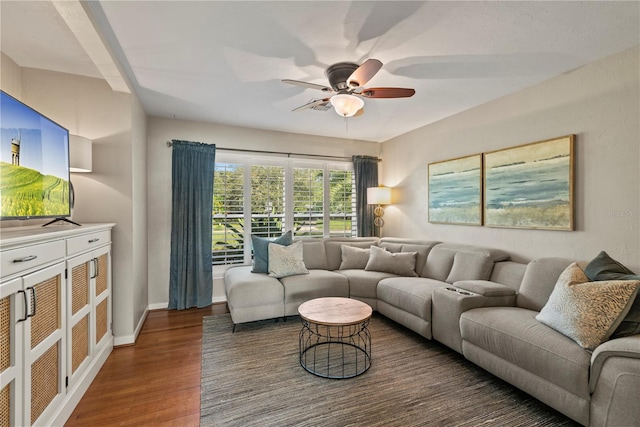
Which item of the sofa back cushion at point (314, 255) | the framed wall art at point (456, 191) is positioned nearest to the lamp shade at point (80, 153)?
the sofa back cushion at point (314, 255)

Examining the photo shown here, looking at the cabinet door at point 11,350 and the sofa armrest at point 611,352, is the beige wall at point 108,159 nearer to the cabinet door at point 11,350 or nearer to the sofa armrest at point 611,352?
the cabinet door at point 11,350

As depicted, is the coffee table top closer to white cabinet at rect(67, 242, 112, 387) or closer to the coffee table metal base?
the coffee table metal base

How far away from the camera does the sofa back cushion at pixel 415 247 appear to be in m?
3.79

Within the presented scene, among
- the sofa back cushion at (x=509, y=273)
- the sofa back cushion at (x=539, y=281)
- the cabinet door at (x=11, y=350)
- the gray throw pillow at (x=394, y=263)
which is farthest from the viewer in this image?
the gray throw pillow at (x=394, y=263)

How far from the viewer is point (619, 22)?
6.18 ft

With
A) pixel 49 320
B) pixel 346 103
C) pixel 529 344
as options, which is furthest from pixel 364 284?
pixel 49 320

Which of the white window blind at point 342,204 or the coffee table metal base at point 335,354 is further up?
the white window blind at point 342,204

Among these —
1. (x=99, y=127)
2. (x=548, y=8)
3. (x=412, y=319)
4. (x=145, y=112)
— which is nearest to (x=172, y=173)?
(x=145, y=112)

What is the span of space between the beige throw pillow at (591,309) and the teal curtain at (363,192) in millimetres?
3123

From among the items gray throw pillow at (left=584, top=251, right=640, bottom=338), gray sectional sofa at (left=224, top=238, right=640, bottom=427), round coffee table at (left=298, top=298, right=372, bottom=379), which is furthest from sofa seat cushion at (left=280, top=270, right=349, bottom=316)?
gray throw pillow at (left=584, top=251, right=640, bottom=338)

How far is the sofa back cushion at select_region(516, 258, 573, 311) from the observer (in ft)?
7.84

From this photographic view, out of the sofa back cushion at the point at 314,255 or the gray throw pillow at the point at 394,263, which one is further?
the sofa back cushion at the point at 314,255

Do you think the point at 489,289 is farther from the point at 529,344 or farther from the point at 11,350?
the point at 11,350

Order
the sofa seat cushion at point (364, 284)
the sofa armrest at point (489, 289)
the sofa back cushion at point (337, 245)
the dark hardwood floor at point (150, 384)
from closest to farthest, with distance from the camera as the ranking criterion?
the dark hardwood floor at point (150, 384) < the sofa armrest at point (489, 289) < the sofa seat cushion at point (364, 284) < the sofa back cushion at point (337, 245)
